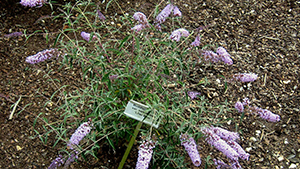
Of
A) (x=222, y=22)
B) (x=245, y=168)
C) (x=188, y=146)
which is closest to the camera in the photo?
(x=188, y=146)

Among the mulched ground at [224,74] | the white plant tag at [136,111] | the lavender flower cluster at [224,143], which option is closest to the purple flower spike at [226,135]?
the lavender flower cluster at [224,143]

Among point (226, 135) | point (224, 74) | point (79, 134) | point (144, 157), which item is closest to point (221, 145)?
point (226, 135)

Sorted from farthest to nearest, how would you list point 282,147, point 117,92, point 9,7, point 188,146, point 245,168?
point 9,7 < point 282,147 < point 245,168 < point 117,92 < point 188,146

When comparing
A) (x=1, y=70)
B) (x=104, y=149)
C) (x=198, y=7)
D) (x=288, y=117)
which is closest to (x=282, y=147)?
(x=288, y=117)

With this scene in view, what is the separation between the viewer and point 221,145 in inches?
71.2

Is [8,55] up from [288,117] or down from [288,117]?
up

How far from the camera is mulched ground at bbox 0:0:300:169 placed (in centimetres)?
258

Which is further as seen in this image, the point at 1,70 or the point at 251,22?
the point at 251,22

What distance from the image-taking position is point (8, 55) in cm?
317

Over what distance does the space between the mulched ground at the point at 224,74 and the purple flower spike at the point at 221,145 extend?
0.93 meters

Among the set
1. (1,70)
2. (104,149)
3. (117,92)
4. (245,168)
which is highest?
(117,92)

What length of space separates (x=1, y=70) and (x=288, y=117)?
3.20 m

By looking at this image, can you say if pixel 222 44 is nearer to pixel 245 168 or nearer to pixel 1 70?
pixel 245 168

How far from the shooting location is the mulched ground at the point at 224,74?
258 cm
